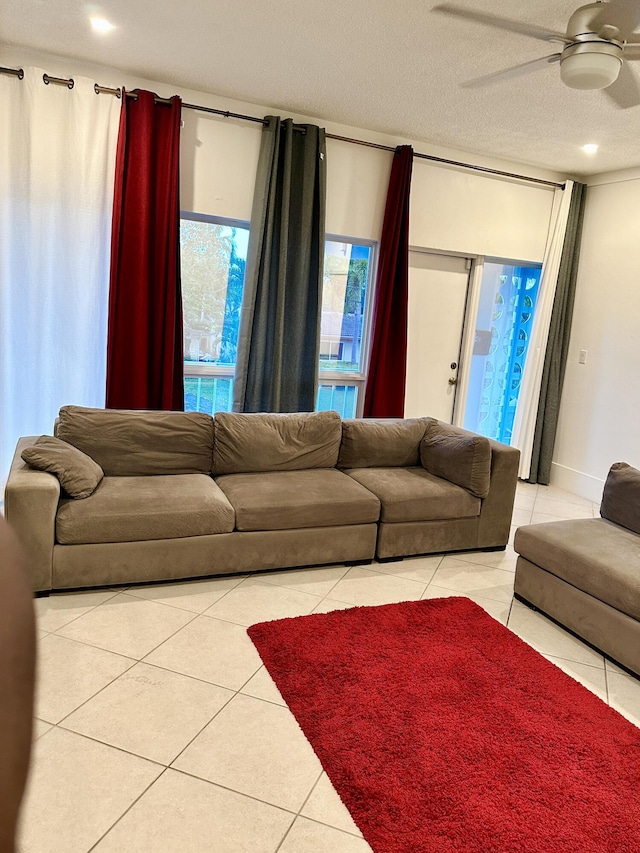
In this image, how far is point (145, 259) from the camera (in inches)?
154

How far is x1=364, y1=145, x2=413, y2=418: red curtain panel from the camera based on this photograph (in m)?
4.62

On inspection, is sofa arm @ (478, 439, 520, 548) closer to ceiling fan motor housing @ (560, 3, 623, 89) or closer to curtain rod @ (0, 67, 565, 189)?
ceiling fan motor housing @ (560, 3, 623, 89)

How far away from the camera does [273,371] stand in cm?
441

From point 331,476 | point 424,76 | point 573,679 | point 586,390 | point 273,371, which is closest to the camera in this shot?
point 573,679

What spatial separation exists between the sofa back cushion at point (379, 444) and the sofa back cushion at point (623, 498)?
47.0 inches

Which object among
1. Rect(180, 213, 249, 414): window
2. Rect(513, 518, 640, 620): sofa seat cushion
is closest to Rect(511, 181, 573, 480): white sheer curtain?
Rect(513, 518, 640, 620): sofa seat cushion

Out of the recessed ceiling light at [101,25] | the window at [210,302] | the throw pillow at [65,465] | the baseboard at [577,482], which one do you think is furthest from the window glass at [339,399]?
the recessed ceiling light at [101,25]

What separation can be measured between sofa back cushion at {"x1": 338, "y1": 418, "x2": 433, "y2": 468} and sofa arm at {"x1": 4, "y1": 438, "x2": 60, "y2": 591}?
1798 millimetres

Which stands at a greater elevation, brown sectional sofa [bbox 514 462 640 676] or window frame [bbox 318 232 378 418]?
window frame [bbox 318 232 378 418]

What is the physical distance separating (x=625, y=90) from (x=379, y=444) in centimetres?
237

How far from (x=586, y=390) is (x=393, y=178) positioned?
2.47 metres

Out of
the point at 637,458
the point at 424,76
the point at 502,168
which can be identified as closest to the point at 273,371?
the point at 424,76

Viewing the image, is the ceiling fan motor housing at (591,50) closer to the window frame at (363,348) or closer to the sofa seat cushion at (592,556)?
the sofa seat cushion at (592,556)

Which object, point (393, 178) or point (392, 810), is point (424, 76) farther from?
point (392, 810)
